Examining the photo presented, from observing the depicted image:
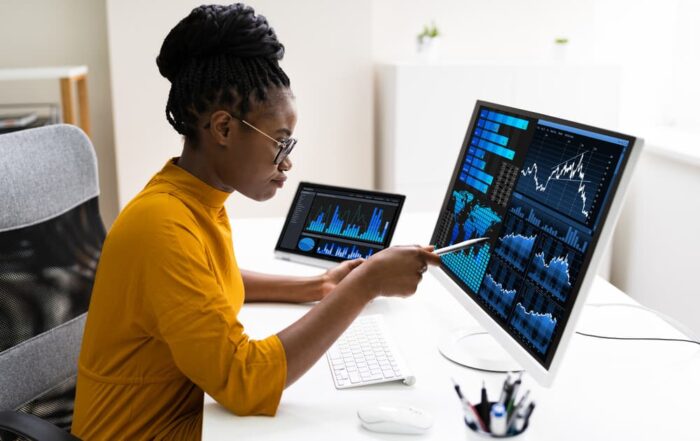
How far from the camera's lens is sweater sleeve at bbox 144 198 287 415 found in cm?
107

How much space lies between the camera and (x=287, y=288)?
1600 mm

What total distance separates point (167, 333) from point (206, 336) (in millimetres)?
58

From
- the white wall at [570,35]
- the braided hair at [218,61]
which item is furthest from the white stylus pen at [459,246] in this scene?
the white wall at [570,35]

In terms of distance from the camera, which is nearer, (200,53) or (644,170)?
(200,53)

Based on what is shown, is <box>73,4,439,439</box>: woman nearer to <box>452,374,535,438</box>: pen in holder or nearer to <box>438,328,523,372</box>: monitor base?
<box>438,328,523,372</box>: monitor base

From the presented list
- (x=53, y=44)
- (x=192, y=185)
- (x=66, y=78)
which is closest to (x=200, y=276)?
(x=192, y=185)

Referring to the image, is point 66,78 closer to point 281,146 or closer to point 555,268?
point 281,146

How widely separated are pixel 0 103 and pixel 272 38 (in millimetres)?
2773

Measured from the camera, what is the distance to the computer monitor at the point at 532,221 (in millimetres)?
1029

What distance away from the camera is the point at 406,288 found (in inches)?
50.1

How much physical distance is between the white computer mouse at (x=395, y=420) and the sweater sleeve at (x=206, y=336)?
14 centimetres

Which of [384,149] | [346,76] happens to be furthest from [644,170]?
[346,76]

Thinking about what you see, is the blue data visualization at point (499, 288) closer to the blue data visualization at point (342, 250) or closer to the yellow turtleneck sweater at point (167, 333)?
the yellow turtleneck sweater at point (167, 333)

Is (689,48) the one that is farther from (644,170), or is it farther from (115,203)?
(115,203)
